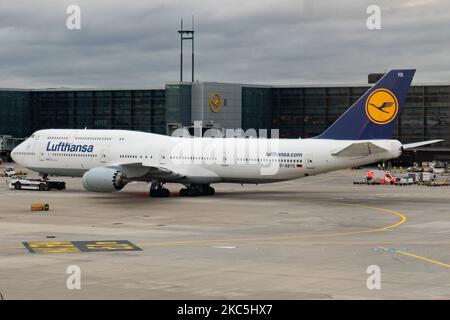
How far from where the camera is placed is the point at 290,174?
66438mm

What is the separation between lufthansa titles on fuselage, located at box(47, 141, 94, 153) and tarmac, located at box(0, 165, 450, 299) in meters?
5.14

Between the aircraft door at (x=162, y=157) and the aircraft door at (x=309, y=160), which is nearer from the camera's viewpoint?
the aircraft door at (x=309, y=160)

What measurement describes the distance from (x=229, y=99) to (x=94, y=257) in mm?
95985

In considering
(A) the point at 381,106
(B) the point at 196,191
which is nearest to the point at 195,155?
(B) the point at 196,191

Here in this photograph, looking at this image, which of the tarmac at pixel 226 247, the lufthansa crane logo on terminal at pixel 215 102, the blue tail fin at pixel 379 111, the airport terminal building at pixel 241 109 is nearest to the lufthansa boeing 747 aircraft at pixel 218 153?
the blue tail fin at pixel 379 111

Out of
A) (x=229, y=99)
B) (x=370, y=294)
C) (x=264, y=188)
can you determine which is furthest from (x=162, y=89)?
(x=370, y=294)

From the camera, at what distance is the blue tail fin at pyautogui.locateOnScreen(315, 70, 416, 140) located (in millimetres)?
62812

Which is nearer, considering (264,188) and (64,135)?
(64,135)

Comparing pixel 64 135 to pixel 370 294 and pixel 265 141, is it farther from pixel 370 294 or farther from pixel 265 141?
pixel 370 294

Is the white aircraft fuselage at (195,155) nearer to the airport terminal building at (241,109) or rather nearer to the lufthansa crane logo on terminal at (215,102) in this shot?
the lufthansa crane logo on terminal at (215,102)

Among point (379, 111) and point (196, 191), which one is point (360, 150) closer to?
point (379, 111)

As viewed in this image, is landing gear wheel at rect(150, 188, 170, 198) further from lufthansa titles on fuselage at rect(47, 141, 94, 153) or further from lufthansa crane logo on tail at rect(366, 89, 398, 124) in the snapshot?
lufthansa crane logo on tail at rect(366, 89, 398, 124)

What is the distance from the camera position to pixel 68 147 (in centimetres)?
7175

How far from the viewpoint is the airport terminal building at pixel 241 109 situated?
136375 millimetres
